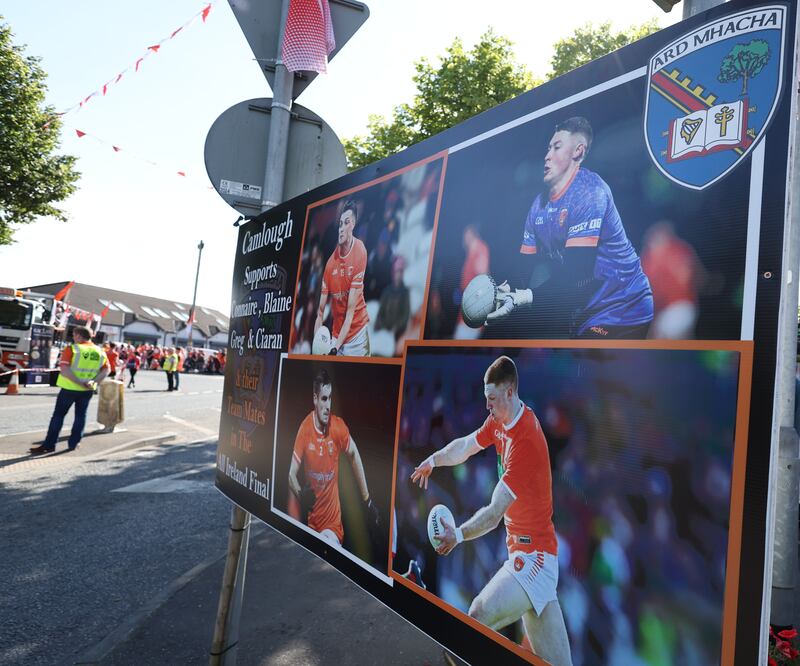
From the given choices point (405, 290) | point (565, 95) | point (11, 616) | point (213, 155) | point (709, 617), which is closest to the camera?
point (709, 617)

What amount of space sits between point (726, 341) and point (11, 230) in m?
→ 22.6

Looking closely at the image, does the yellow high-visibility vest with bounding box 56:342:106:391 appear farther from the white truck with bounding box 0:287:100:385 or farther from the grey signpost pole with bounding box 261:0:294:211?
the white truck with bounding box 0:287:100:385

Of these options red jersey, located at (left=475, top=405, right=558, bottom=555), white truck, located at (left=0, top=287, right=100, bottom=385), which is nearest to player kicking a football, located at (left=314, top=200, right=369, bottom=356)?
red jersey, located at (left=475, top=405, right=558, bottom=555)

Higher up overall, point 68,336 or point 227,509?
point 68,336

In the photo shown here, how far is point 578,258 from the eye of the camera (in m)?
1.16

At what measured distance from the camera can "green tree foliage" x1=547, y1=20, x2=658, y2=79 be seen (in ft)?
45.9

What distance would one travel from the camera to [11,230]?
62.0 feet

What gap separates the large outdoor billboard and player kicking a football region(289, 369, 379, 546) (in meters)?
0.02

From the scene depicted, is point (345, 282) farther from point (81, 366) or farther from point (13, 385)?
point (13, 385)

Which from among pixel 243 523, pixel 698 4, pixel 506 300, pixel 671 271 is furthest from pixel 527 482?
pixel 698 4

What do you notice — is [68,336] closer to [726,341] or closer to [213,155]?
[213,155]

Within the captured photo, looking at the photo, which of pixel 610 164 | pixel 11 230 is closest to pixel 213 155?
pixel 610 164

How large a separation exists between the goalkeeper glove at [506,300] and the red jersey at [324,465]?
685 millimetres

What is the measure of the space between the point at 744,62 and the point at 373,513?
135 centimetres
